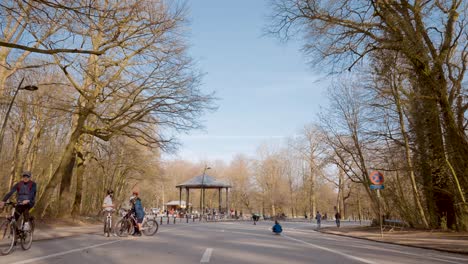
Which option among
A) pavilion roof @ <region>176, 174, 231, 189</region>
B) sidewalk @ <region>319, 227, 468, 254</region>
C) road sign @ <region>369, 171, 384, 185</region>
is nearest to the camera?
sidewalk @ <region>319, 227, 468, 254</region>

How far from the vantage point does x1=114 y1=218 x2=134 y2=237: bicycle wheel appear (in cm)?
1488

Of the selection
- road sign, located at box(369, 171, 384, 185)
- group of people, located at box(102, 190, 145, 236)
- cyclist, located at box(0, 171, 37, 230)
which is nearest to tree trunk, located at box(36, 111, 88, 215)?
group of people, located at box(102, 190, 145, 236)

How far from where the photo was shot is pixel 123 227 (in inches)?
589

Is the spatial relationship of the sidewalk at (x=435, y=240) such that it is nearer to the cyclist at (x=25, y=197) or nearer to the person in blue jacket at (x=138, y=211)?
the person in blue jacket at (x=138, y=211)

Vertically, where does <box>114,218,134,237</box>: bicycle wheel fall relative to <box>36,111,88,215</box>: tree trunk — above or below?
below

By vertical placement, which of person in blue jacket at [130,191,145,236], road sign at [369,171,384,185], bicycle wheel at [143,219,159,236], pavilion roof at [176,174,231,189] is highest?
pavilion roof at [176,174,231,189]

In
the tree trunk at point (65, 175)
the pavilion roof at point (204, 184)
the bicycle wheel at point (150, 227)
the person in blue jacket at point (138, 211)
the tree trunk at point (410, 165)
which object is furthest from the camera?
the pavilion roof at point (204, 184)

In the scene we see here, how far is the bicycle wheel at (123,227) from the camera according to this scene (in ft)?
48.8

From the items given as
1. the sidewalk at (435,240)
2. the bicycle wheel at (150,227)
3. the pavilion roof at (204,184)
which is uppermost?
the pavilion roof at (204,184)

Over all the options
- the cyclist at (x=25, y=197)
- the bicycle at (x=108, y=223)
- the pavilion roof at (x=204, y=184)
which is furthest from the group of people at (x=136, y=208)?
the pavilion roof at (x=204, y=184)

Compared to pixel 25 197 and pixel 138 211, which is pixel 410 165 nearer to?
pixel 138 211

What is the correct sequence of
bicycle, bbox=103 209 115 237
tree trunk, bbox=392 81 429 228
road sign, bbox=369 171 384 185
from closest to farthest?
bicycle, bbox=103 209 115 237 < road sign, bbox=369 171 384 185 < tree trunk, bbox=392 81 429 228

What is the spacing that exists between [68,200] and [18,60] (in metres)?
8.97

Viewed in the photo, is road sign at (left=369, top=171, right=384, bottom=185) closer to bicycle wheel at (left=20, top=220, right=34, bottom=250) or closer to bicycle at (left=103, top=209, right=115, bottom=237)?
bicycle at (left=103, top=209, right=115, bottom=237)
